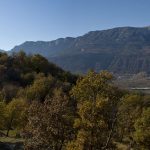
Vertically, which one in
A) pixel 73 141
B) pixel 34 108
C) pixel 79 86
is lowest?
pixel 73 141

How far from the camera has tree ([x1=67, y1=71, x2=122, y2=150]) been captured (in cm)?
2627

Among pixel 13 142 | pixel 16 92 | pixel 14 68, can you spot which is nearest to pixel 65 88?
pixel 16 92

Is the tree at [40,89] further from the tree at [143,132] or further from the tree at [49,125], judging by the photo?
the tree at [49,125]

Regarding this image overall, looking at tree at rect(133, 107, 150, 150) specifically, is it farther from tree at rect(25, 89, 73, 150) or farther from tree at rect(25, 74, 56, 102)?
tree at rect(25, 74, 56, 102)

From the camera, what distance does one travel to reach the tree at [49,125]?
27.1 meters

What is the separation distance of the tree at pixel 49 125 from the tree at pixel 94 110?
116cm

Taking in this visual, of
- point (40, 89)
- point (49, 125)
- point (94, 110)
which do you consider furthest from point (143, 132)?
point (40, 89)

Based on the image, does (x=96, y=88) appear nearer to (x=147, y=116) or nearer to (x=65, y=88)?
(x=147, y=116)

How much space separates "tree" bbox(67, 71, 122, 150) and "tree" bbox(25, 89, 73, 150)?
1.16 metres

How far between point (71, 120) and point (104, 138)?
323cm

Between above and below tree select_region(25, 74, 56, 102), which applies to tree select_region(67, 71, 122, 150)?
above

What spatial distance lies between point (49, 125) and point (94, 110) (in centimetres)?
342

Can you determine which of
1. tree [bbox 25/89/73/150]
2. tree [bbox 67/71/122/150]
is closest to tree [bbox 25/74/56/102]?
tree [bbox 25/89/73/150]

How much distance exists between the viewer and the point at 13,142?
7162 cm
